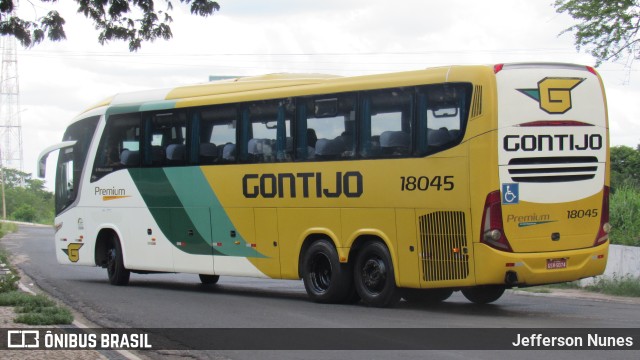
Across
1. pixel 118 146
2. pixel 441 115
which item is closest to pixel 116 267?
pixel 118 146

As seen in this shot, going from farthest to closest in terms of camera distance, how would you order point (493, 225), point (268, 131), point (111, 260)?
point (111, 260) → point (268, 131) → point (493, 225)

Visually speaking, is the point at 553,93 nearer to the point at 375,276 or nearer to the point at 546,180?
the point at 546,180

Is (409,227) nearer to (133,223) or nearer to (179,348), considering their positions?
(179,348)

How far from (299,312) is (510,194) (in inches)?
141

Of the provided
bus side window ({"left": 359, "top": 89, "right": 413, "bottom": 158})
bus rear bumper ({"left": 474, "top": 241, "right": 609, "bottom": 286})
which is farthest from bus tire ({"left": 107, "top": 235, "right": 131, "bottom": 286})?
bus rear bumper ({"left": 474, "top": 241, "right": 609, "bottom": 286})

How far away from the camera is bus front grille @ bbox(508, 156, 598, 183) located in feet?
47.2

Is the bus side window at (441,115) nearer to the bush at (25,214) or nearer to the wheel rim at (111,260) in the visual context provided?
the wheel rim at (111,260)

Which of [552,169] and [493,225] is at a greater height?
[552,169]

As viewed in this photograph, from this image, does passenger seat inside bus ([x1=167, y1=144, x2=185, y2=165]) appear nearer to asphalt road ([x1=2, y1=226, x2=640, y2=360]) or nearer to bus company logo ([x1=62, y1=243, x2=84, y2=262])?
asphalt road ([x1=2, y1=226, x2=640, y2=360])

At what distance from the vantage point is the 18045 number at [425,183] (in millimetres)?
14805

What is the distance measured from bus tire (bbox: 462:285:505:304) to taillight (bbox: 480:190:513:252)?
225 centimetres

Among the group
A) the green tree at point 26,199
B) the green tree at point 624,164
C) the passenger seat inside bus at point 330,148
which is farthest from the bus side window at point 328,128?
the green tree at point 26,199

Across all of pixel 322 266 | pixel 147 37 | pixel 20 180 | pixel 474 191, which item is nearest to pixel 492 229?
pixel 474 191

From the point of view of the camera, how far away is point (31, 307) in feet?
48.5
